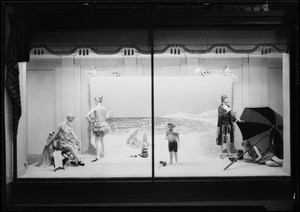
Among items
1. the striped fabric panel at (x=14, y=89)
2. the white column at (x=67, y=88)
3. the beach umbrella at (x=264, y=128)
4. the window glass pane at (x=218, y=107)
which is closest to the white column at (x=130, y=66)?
the window glass pane at (x=218, y=107)

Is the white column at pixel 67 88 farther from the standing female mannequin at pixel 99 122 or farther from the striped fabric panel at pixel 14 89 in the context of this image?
the striped fabric panel at pixel 14 89

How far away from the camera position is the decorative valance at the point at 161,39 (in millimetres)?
6434

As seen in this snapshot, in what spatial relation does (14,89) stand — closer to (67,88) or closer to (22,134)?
(22,134)

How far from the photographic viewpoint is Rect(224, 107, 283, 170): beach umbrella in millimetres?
6852

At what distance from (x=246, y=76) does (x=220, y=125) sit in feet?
3.91

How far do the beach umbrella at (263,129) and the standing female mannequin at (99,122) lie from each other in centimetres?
277

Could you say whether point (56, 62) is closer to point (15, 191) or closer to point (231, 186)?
point (15, 191)

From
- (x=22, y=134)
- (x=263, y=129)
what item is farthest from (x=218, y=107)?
(x=22, y=134)

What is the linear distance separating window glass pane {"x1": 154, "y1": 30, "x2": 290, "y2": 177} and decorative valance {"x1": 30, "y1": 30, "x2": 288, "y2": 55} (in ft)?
0.06

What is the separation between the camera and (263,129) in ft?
22.7

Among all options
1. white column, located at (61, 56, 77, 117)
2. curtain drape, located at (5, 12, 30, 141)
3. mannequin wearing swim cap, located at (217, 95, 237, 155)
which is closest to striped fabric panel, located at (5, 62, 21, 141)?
curtain drape, located at (5, 12, 30, 141)

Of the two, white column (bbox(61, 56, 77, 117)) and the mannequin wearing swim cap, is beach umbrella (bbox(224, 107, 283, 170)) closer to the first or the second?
the mannequin wearing swim cap

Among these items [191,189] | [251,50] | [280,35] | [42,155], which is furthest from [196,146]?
[42,155]

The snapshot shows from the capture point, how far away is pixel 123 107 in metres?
7.38
